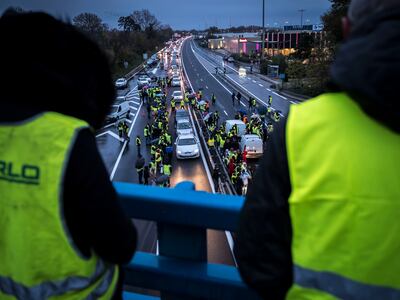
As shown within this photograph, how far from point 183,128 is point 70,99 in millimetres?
24312

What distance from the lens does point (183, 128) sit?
2580 centimetres

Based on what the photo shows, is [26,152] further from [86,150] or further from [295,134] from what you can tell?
[295,134]

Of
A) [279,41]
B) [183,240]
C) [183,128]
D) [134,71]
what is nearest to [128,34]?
[134,71]

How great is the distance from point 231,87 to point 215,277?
5306 cm

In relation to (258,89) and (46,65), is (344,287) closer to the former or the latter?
(46,65)

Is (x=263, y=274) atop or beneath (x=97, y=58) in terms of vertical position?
beneath

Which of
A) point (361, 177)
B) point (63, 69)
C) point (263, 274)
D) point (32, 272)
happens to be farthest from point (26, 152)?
point (361, 177)

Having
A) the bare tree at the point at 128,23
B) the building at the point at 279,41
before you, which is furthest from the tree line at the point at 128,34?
the building at the point at 279,41

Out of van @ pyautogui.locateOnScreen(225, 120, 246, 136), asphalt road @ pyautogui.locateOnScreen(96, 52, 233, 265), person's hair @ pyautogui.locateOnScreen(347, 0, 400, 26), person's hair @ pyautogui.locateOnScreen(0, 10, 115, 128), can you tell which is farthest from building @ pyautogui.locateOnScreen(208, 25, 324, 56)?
person's hair @ pyautogui.locateOnScreen(0, 10, 115, 128)

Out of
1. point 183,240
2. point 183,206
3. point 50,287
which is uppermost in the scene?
point 183,206

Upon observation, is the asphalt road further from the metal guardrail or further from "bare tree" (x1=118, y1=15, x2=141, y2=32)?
"bare tree" (x1=118, y1=15, x2=141, y2=32)

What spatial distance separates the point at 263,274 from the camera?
1360mm

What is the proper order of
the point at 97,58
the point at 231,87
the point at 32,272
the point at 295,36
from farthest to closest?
the point at 295,36, the point at 231,87, the point at 97,58, the point at 32,272

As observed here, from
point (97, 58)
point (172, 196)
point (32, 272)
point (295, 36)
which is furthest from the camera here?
point (295, 36)
